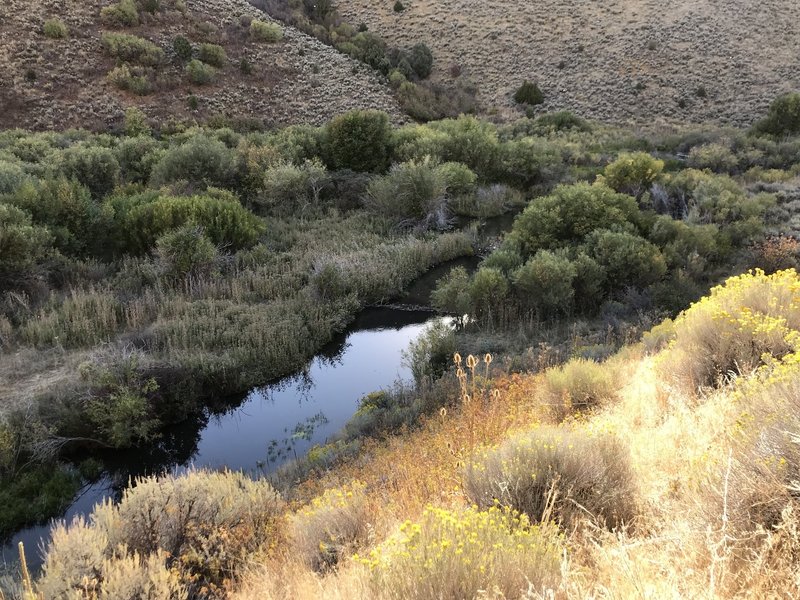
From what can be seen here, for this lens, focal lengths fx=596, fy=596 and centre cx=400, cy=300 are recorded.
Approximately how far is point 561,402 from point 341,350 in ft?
22.0

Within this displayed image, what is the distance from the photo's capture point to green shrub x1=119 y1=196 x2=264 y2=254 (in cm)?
1480

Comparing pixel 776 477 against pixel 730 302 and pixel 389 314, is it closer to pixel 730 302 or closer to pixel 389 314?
pixel 730 302

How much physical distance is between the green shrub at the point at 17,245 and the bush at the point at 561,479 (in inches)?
465

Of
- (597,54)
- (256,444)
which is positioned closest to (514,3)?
(597,54)

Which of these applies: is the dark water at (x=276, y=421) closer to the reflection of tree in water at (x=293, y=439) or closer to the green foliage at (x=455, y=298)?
the reflection of tree in water at (x=293, y=439)

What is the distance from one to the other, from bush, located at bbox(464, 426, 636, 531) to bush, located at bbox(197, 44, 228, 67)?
35869 mm

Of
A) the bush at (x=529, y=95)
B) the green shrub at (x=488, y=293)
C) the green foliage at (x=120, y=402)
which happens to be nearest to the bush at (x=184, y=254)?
the green foliage at (x=120, y=402)

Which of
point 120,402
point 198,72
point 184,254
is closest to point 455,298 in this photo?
point 184,254

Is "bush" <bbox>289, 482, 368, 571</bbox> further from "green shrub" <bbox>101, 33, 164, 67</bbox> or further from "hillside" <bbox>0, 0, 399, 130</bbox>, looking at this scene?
"green shrub" <bbox>101, 33, 164, 67</bbox>

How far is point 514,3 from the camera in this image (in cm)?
4619

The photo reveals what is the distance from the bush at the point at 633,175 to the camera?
1789 cm

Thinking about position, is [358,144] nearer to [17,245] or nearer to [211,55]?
[17,245]

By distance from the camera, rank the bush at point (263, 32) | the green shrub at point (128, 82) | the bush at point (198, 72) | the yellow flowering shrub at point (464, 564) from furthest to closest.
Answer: the bush at point (263, 32) < the bush at point (198, 72) < the green shrub at point (128, 82) < the yellow flowering shrub at point (464, 564)

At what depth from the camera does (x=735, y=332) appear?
563 cm
